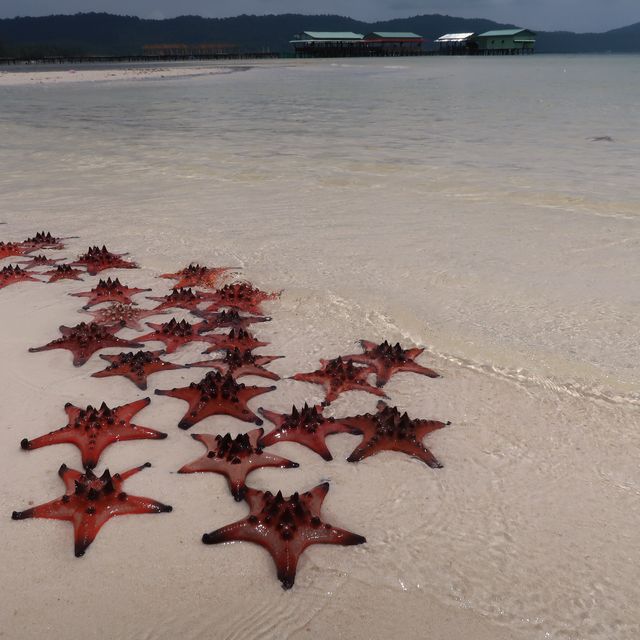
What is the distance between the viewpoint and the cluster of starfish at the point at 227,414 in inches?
142

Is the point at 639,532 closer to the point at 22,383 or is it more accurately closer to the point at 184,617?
the point at 184,617

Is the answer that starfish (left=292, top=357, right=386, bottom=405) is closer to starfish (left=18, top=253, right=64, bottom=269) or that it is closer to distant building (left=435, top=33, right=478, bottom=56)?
starfish (left=18, top=253, right=64, bottom=269)

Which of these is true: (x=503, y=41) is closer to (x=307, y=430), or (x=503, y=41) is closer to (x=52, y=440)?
(x=307, y=430)

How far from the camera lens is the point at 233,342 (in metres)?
5.90

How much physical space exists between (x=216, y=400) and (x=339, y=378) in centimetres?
112

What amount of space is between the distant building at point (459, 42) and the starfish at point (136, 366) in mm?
149635

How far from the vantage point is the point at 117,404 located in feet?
17.0

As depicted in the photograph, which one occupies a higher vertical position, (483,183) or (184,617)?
(483,183)

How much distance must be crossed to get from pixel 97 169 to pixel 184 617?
613 inches

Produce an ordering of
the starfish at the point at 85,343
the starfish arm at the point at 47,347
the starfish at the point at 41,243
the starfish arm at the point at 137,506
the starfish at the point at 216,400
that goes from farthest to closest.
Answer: the starfish at the point at 41,243
the starfish arm at the point at 47,347
the starfish at the point at 85,343
the starfish at the point at 216,400
the starfish arm at the point at 137,506

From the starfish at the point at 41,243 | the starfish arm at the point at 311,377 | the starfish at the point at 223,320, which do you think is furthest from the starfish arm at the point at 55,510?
the starfish at the point at 41,243

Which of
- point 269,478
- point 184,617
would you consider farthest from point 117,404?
point 184,617

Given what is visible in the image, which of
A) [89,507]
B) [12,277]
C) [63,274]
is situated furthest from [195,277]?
[89,507]

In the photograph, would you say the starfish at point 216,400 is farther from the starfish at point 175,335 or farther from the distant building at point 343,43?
the distant building at point 343,43
